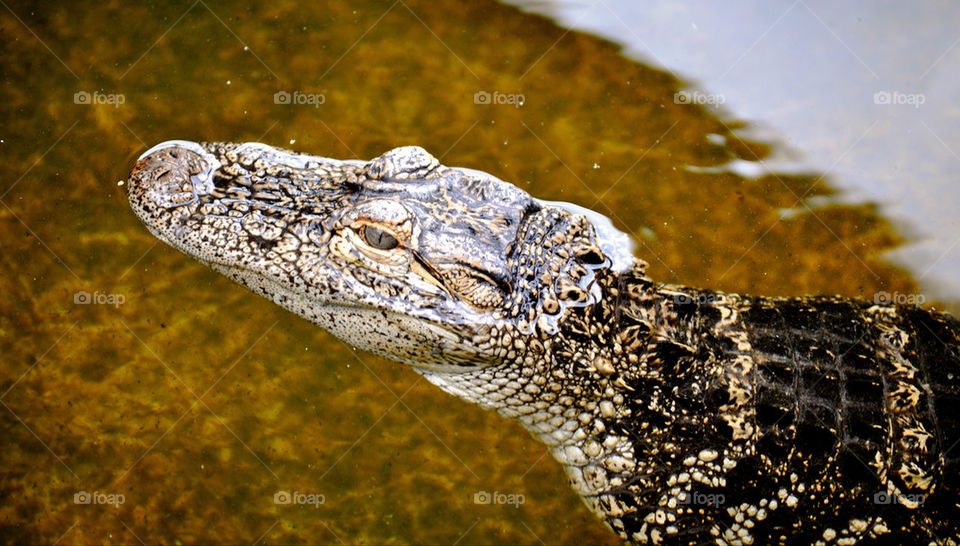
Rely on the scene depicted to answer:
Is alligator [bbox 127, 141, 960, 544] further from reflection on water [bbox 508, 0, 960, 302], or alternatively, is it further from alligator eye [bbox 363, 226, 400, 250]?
reflection on water [bbox 508, 0, 960, 302]

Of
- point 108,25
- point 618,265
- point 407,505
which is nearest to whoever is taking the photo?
point 618,265

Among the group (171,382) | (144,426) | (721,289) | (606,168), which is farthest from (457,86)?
(144,426)

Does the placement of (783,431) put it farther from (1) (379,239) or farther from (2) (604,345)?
(1) (379,239)

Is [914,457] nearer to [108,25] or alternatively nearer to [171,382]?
[171,382]

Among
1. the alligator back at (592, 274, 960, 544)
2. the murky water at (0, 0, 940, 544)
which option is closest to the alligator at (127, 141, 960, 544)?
the alligator back at (592, 274, 960, 544)

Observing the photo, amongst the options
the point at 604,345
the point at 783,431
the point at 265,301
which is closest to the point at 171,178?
the point at 265,301

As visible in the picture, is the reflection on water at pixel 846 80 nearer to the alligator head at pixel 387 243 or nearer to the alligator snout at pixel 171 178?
the alligator head at pixel 387 243

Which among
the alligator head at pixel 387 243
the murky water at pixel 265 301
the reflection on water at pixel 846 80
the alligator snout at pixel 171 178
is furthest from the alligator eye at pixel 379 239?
the reflection on water at pixel 846 80

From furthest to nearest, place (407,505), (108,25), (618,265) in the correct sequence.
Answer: (108,25) → (407,505) → (618,265)
